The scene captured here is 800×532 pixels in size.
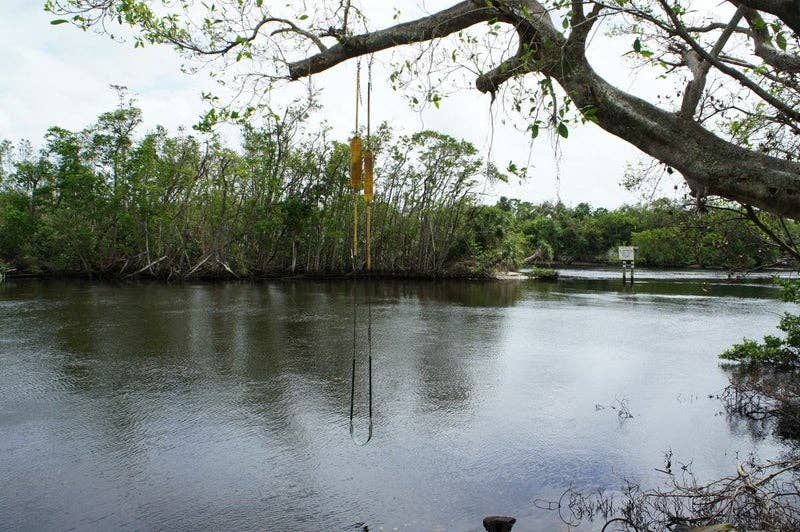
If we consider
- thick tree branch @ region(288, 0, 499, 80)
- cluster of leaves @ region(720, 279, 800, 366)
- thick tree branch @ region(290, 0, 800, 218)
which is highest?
thick tree branch @ region(288, 0, 499, 80)

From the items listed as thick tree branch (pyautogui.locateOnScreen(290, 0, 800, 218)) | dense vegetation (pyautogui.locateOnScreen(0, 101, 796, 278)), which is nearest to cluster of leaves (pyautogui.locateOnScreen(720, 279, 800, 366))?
thick tree branch (pyautogui.locateOnScreen(290, 0, 800, 218))

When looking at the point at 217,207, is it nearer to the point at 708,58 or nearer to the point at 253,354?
the point at 253,354

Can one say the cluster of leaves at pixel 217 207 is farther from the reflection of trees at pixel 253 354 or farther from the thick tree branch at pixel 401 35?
the thick tree branch at pixel 401 35

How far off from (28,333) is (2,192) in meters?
24.7

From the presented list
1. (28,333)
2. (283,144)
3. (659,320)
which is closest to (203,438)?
(28,333)

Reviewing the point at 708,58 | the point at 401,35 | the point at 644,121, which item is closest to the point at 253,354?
the point at 401,35

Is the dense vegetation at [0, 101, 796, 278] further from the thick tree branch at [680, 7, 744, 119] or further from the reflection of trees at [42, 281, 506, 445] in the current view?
the thick tree branch at [680, 7, 744, 119]

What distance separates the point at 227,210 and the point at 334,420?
24.1 meters

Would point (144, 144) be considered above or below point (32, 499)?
above

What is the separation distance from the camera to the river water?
14.2 feet

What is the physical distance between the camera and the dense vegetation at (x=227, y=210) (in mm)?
27516

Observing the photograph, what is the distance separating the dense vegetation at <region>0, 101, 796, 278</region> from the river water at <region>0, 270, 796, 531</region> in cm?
1504

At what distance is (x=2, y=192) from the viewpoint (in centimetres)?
3127

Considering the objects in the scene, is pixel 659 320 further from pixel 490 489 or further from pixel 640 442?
pixel 490 489
